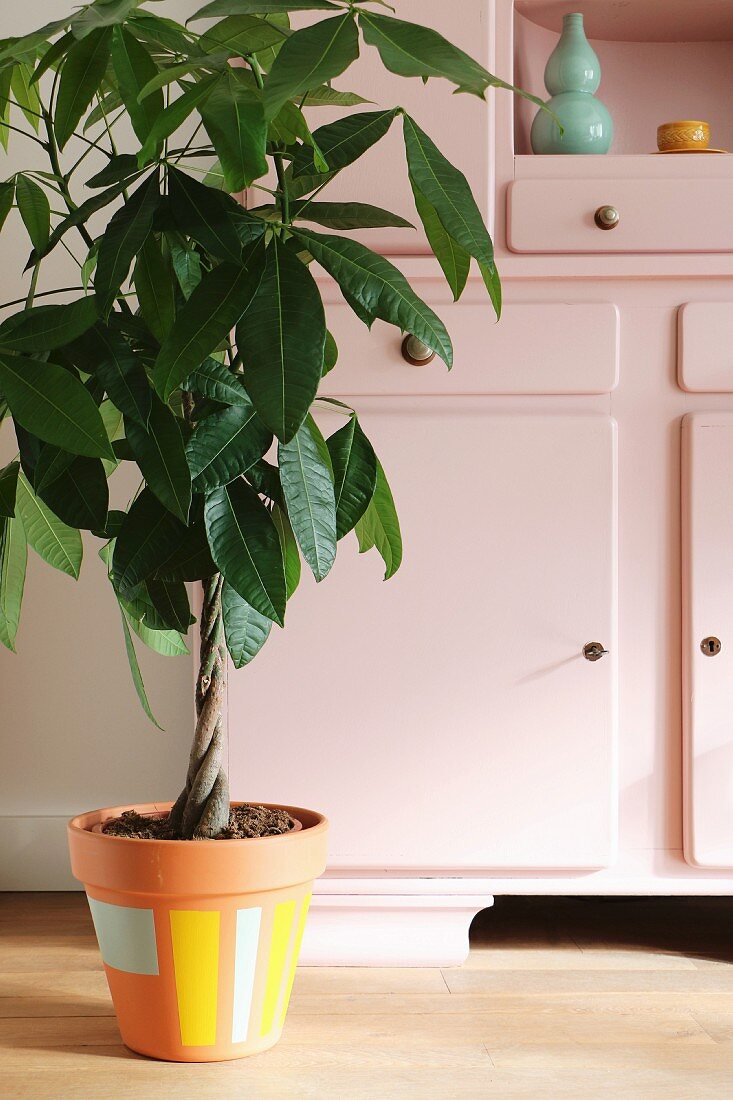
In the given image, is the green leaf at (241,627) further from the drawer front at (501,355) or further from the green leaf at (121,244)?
the drawer front at (501,355)

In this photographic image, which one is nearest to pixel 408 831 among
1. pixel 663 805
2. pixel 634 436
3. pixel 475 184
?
pixel 663 805

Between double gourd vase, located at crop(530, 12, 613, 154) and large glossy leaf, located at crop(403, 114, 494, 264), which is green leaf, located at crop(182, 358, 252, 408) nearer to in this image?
large glossy leaf, located at crop(403, 114, 494, 264)

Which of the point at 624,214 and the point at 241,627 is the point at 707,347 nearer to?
the point at 624,214

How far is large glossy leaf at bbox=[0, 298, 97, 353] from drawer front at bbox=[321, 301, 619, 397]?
52cm

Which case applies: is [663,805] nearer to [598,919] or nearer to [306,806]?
[598,919]

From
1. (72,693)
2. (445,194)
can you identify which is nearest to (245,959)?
(445,194)

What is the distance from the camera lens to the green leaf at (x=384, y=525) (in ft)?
3.25

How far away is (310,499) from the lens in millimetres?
821

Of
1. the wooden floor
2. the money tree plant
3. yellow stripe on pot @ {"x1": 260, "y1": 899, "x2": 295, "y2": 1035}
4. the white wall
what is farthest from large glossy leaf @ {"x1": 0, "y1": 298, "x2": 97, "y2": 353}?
the white wall

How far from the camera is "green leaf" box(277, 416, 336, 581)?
0.80m

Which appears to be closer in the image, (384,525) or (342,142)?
(342,142)

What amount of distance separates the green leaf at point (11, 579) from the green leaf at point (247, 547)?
0.28 m

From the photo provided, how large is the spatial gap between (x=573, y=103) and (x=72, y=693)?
3.93ft

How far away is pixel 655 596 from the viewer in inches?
50.4
